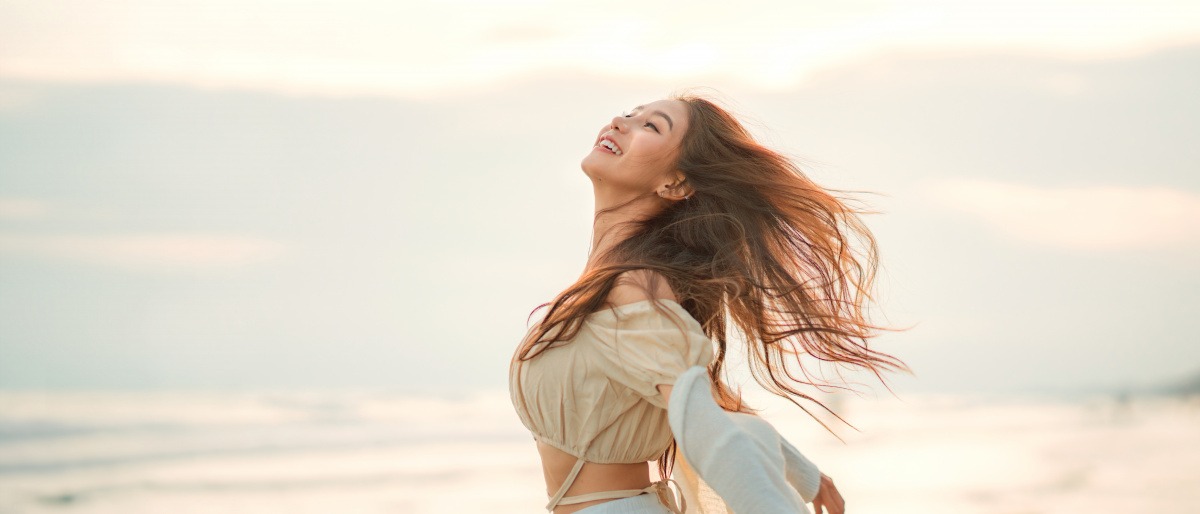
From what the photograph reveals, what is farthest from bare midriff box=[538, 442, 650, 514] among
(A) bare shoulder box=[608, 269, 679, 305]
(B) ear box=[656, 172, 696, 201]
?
(B) ear box=[656, 172, 696, 201]

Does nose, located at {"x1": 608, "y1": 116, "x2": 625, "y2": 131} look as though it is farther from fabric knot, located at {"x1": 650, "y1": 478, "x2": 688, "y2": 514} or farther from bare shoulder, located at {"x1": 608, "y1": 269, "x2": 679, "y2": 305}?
fabric knot, located at {"x1": 650, "y1": 478, "x2": 688, "y2": 514}

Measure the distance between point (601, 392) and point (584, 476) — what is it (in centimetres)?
20

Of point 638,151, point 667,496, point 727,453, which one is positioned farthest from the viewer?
point 638,151

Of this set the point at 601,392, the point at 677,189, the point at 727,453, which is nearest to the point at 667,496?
the point at 601,392

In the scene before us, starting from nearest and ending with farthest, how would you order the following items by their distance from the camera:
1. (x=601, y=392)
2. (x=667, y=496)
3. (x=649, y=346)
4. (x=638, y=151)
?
(x=649, y=346) < (x=601, y=392) < (x=667, y=496) < (x=638, y=151)

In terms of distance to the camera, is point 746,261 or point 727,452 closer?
point 727,452

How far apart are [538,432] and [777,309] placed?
61 cm

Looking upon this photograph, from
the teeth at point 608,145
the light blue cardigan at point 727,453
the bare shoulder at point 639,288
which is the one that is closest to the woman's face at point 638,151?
the teeth at point 608,145

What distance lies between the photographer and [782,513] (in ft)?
7.09

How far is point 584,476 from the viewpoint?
105 inches

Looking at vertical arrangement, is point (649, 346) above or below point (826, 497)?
above

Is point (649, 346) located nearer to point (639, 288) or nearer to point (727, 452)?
point (639, 288)

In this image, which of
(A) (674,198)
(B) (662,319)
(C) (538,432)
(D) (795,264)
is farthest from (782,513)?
(A) (674,198)

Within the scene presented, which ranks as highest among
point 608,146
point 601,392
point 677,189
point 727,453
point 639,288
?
point 608,146
